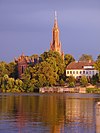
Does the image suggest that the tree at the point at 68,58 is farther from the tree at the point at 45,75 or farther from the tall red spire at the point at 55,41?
the tree at the point at 45,75

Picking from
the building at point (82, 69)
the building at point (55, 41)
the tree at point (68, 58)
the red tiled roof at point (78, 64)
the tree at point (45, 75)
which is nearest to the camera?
the tree at point (45, 75)

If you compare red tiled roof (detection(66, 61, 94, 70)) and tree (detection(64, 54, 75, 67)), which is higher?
tree (detection(64, 54, 75, 67))

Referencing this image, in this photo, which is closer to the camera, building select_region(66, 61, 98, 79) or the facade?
building select_region(66, 61, 98, 79)

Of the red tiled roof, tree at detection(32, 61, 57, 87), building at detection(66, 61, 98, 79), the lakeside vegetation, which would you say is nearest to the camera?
tree at detection(32, 61, 57, 87)

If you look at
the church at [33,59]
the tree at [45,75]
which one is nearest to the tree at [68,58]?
the church at [33,59]

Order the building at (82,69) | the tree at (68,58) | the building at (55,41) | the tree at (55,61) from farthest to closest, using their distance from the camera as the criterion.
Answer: the building at (55,41)
the tree at (68,58)
the building at (82,69)
the tree at (55,61)

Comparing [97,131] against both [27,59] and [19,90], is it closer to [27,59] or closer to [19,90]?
[19,90]

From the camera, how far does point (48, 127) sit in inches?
1342

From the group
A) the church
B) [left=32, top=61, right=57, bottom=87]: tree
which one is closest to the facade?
the church

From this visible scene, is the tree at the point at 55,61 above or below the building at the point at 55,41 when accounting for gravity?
below

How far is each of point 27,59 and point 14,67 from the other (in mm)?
5591

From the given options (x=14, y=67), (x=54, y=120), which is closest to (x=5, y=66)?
(x=14, y=67)

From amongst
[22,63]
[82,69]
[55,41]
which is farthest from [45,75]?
[55,41]

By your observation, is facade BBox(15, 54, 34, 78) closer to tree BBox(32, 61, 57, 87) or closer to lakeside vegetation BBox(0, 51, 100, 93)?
lakeside vegetation BBox(0, 51, 100, 93)
